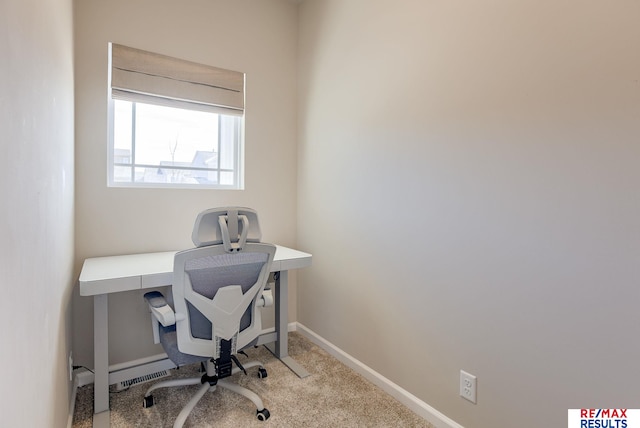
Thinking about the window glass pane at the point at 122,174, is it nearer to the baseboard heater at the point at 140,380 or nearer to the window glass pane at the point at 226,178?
the window glass pane at the point at 226,178

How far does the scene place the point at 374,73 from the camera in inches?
82.0

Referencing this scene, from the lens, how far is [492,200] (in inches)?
58.5

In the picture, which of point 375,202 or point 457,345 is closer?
point 457,345

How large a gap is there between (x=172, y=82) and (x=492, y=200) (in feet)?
7.16

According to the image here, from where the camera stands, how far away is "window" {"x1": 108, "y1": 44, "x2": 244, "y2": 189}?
2170 millimetres

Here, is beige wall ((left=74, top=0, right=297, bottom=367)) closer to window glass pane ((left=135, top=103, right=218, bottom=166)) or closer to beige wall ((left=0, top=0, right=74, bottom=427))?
window glass pane ((left=135, top=103, right=218, bottom=166))

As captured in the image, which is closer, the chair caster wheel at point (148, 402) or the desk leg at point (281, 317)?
the chair caster wheel at point (148, 402)

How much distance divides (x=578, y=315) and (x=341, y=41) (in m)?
2.17

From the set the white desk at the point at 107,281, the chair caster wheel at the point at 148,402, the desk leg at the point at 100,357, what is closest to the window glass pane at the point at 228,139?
the white desk at the point at 107,281

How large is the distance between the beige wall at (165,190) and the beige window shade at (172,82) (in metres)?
0.07

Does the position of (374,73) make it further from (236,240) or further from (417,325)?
(417,325)

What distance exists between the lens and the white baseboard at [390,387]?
1.70 metres

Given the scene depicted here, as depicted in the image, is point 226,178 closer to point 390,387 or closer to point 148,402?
point 148,402

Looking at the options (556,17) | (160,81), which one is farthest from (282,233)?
(556,17)
